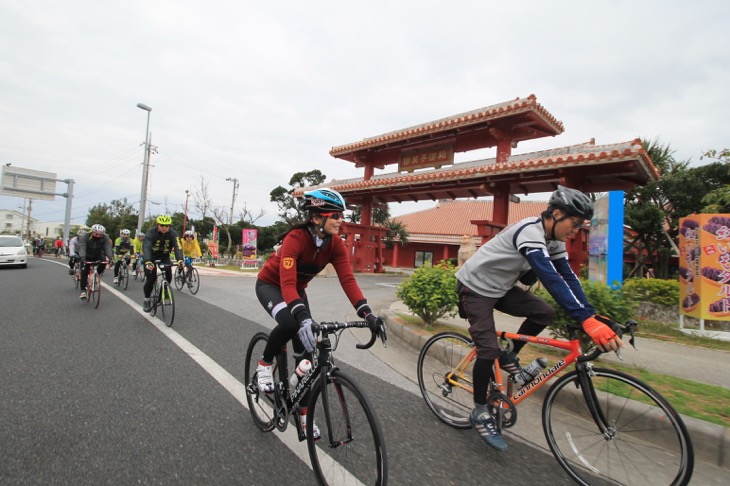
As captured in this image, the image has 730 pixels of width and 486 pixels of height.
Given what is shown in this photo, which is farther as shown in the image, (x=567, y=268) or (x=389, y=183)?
(x=389, y=183)

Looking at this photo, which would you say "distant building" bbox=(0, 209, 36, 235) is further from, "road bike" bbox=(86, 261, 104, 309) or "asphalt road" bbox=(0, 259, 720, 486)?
"asphalt road" bbox=(0, 259, 720, 486)

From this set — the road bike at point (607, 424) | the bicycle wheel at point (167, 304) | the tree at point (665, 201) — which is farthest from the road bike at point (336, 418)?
the tree at point (665, 201)

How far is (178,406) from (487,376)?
251 cm

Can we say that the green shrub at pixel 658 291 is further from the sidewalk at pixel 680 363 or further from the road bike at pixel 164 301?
the road bike at pixel 164 301

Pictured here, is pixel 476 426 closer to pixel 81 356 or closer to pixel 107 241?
pixel 81 356

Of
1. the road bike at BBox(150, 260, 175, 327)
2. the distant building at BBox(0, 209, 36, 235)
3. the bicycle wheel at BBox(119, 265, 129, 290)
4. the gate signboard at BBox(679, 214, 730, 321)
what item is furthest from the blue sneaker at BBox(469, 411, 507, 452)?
the distant building at BBox(0, 209, 36, 235)

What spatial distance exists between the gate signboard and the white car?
75.9ft

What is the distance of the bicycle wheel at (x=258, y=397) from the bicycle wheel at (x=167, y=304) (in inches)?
136

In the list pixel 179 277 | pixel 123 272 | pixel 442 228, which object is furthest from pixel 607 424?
pixel 442 228

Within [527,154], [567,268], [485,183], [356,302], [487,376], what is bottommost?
[487,376]

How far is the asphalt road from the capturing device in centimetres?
223

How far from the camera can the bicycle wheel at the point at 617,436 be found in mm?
2188

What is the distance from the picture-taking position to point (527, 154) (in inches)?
480

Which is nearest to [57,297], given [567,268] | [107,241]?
[107,241]
